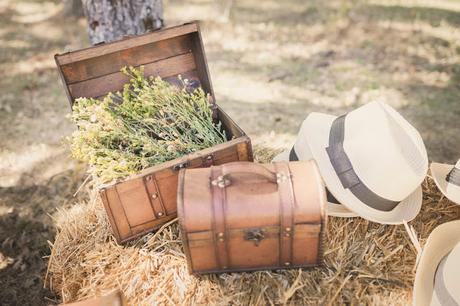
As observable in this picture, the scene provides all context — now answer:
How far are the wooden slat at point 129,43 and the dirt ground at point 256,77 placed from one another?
1.89 m

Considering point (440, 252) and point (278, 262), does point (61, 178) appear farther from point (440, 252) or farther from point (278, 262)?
point (440, 252)

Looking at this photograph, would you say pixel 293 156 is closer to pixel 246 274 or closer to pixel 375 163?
pixel 375 163

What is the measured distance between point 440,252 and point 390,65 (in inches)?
169

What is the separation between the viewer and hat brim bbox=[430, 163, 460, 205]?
2.90m

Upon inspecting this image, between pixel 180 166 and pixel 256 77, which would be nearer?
pixel 180 166

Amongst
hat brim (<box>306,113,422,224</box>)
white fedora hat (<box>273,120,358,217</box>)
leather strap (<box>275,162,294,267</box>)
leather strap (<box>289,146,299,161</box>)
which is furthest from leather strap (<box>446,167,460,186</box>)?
leather strap (<box>275,162,294,267</box>)

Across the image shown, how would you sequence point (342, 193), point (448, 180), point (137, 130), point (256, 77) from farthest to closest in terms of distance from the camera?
point (256, 77), point (137, 130), point (448, 180), point (342, 193)

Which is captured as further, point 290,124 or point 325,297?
point 290,124

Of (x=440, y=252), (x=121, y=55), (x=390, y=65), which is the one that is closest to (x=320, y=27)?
(x=390, y=65)

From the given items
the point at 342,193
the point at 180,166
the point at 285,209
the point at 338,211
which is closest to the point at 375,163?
the point at 342,193

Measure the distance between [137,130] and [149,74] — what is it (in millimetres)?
598

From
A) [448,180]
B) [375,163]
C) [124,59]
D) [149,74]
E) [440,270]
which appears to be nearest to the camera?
[440,270]

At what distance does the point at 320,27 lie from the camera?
24.5 ft

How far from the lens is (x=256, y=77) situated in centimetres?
636
